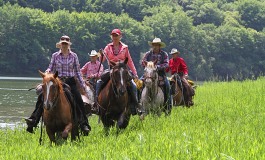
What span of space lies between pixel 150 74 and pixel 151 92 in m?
0.66

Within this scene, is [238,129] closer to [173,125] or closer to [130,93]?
[173,125]

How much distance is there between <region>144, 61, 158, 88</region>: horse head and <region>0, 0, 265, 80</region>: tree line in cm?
6643

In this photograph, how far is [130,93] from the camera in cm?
1298

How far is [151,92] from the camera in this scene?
1500 cm

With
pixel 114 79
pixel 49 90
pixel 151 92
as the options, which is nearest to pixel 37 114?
pixel 49 90

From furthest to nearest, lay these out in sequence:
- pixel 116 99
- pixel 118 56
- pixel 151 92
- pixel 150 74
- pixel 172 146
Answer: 1. pixel 151 92
2. pixel 150 74
3. pixel 118 56
4. pixel 116 99
5. pixel 172 146

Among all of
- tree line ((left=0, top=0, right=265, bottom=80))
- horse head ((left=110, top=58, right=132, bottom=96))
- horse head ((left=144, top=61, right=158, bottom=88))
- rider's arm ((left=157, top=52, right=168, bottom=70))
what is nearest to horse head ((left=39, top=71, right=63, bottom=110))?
horse head ((left=110, top=58, right=132, bottom=96))

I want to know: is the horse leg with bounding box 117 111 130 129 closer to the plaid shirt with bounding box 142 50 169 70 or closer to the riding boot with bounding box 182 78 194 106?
the plaid shirt with bounding box 142 50 169 70

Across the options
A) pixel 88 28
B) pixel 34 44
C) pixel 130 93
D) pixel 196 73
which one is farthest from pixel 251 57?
pixel 130 93

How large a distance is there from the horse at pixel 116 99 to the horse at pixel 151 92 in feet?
6.11

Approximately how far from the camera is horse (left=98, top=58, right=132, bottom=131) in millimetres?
12109

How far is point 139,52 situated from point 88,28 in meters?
11.9

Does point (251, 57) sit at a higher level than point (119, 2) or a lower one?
lower

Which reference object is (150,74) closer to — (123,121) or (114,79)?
(114,79)
